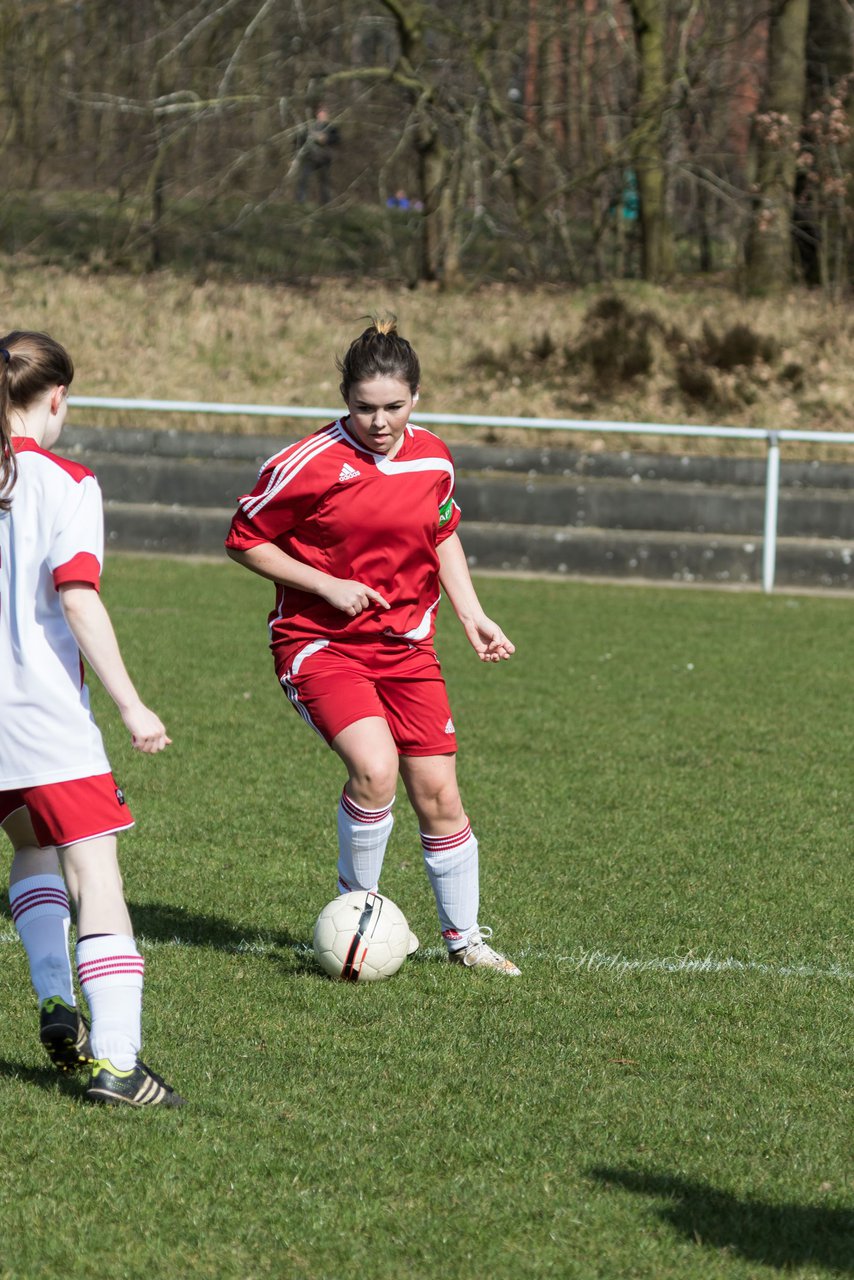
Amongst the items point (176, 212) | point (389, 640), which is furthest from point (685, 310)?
point (389, 640)

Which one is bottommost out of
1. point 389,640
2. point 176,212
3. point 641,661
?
point 641,661

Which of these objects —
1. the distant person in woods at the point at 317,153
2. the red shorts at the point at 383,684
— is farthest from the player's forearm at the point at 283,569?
the distant person in woods at the point at 317,153

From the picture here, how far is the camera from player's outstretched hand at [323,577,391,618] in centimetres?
412

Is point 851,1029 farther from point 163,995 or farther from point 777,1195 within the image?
point 163,995

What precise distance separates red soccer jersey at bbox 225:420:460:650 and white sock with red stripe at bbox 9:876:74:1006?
1.11 meters

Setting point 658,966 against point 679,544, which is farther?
point 679,544

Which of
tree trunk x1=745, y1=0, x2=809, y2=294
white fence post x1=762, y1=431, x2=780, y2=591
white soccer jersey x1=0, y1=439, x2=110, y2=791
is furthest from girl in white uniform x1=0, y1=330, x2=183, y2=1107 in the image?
tree trunk x1=745, y1=0, x2=809, y2=294

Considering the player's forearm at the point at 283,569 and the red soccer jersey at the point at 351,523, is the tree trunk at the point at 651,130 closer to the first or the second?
the red soccer jersey at the point at 351,523

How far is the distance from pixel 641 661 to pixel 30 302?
38.0 feet

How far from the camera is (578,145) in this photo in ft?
68.2

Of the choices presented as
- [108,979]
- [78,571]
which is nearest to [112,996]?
[108,979]

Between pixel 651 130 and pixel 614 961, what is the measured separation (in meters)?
16.9

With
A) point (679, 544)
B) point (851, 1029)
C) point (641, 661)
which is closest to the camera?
point (851, 1029)

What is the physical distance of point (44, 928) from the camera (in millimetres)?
3504
